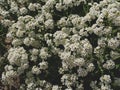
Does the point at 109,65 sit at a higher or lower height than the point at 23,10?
lower

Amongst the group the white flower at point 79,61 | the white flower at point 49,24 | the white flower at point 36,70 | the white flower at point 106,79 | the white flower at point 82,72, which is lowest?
the white flower at point 106,79

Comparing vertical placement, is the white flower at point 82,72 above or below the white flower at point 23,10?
below

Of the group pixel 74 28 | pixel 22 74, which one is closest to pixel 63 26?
pixel 74 28

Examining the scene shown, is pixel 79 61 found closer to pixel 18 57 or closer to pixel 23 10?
pixel 18 57

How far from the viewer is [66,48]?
24.0ft

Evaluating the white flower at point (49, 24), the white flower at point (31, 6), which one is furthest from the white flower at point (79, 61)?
the white flower at point (31, 6)

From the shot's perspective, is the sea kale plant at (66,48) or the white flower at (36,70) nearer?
the sea kale plant at (66,48)

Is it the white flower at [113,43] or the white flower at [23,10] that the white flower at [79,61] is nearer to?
the white flower at [113,43]

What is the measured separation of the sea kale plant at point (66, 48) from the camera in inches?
286

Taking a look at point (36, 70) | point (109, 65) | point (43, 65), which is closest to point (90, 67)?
point (109, 65)

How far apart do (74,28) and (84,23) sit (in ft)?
0.79

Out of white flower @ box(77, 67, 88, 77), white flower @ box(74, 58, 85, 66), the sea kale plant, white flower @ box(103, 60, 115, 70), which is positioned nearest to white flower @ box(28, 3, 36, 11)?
the sea kale plant

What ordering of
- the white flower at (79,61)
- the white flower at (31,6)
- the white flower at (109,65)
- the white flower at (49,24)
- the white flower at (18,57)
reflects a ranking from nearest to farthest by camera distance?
the white flower at (79,61) → the white flower at (109,65) → the white flower at (18,57) → the white flower at (49,24) → the white flower at (31,6)

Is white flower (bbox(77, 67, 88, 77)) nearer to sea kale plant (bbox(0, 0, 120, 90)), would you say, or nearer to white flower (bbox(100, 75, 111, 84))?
sea kale plant (bbox(0, 0, 120, 90))
